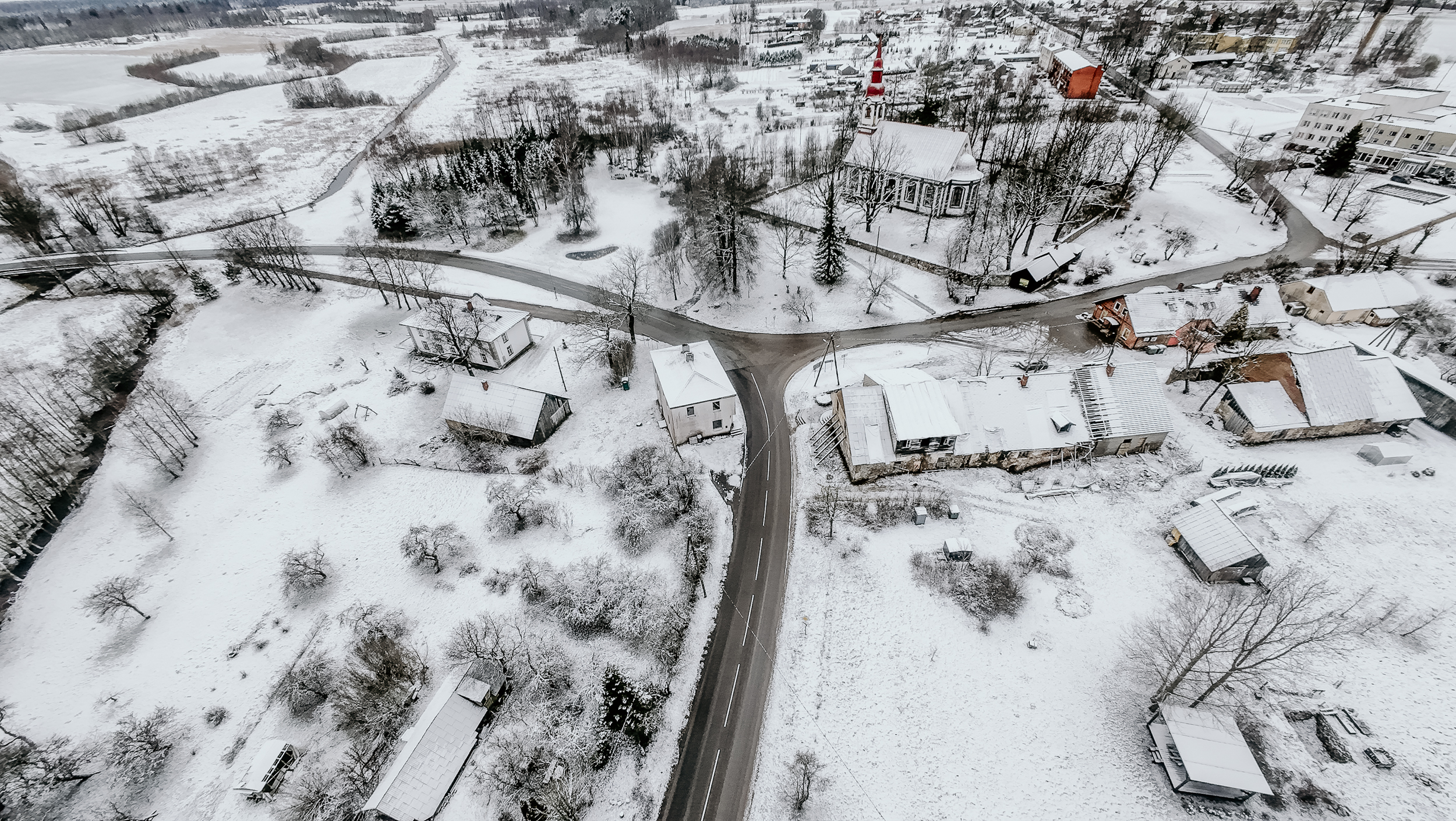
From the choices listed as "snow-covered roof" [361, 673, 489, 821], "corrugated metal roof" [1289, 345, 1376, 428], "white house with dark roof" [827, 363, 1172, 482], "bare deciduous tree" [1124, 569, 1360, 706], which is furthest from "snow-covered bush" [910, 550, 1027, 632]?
"corrugated metal roof" [1289, 345, 1376, 428]

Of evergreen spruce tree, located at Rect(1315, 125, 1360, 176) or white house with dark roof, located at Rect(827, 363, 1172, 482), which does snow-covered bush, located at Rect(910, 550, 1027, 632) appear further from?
evergreen spruce tree, located at Rect(1315, 125, 1360, 176)

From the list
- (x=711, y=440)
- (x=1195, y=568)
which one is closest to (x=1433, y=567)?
(x=1195, y=568)

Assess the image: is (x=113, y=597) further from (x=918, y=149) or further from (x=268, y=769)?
(x=918, y=149)

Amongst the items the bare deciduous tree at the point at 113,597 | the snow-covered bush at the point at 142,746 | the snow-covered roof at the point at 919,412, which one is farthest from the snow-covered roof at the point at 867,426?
the bare deciduous tree at the point at 113,597

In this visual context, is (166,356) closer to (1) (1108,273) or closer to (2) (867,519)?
(2) (867,519)

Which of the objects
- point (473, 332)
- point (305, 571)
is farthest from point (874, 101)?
point (305, 571)

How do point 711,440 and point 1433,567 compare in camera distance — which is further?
point 711,440

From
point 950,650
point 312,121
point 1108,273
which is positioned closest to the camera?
point 950,650
